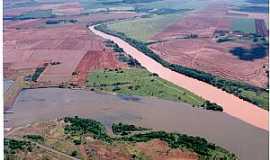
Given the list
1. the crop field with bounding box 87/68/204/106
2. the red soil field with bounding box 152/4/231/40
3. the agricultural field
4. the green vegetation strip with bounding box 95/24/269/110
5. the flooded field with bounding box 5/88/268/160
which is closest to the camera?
the agricultural field

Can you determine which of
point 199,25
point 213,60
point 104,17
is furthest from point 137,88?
point 104,17

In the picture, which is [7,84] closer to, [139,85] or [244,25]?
[139,85]

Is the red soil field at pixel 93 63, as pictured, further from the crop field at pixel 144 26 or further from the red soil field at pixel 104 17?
the red soil field at pixel 104 17

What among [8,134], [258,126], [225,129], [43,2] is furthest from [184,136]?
[43,2]

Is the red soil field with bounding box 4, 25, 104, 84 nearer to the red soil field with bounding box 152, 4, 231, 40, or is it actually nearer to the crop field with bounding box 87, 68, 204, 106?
the crop field with bounding box 87, 68, 204, 106

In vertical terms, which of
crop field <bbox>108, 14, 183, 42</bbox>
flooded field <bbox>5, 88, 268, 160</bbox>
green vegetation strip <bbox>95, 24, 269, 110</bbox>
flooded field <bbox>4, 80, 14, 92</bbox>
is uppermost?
crop field <bbox>108, 14, 183, 42</bbox>

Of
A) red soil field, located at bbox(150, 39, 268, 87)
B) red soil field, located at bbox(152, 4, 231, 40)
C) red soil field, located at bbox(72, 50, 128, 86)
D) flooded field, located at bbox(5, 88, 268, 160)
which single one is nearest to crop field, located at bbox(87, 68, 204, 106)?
red soil field, located at bbox(72, 50, 128, 86)

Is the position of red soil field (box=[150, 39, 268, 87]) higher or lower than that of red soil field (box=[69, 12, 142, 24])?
lower
